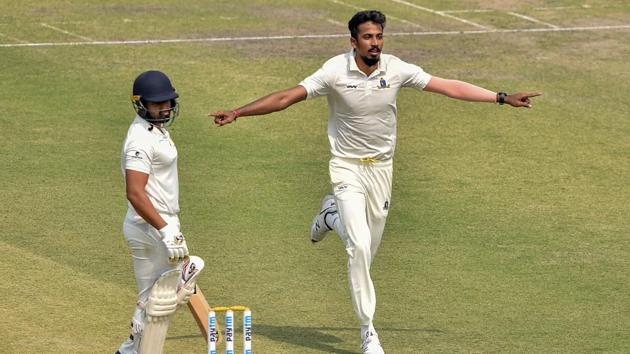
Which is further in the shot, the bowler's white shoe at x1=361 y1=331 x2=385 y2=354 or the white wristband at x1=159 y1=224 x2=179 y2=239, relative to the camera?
the bowler's white shoe at x1=361 y1=331 x2=385 y2=354

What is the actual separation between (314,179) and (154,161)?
7022 mm

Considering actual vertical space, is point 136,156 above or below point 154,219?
above

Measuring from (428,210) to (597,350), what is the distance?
4.66m

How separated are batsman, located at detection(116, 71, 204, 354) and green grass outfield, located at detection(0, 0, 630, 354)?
1.31 m

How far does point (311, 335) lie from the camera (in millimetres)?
13656

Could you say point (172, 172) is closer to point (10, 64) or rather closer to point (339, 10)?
point (10, 64)

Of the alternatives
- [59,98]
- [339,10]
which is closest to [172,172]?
[59,98]

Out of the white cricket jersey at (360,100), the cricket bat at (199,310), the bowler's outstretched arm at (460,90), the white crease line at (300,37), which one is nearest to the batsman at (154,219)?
the cricket bat at (199,310)

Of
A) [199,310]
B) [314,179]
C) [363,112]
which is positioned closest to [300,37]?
[314,179]

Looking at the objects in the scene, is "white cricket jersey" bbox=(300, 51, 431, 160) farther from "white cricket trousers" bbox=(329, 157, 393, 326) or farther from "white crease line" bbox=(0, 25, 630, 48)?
"white crease line" bbox=(0, 25, 630, 48)

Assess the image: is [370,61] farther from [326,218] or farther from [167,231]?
[167,231]

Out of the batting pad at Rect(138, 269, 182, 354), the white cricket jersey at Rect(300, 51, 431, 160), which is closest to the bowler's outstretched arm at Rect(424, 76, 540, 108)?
the white cricket jersey at Rect(300, 51, 431, 160)

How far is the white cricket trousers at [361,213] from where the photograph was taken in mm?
13141

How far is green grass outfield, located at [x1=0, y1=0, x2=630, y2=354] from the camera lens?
1410 centimetres
